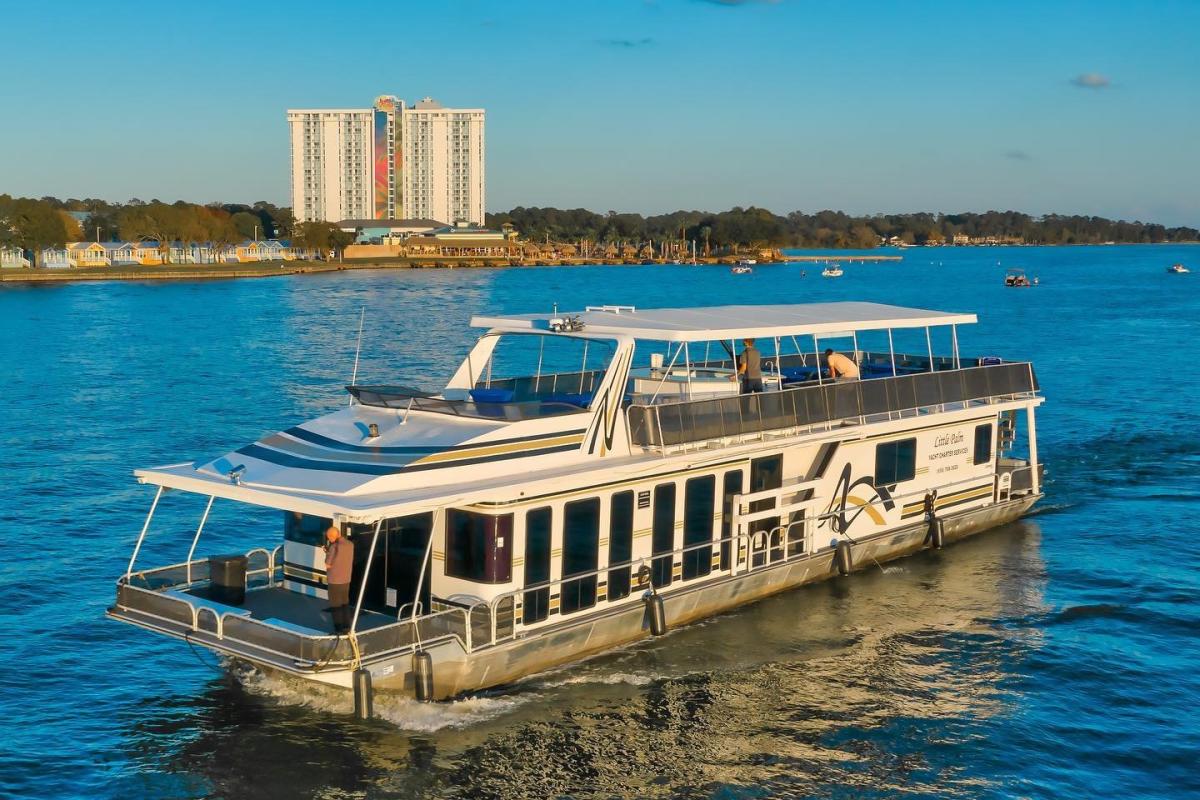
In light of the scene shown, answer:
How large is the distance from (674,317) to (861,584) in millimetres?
6746

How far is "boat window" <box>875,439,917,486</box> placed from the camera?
25.8 meters

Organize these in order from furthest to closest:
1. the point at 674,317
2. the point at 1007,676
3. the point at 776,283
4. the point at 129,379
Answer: the point at 776,283, the point at 129,379, the point at 674,317, the point at 1007,676

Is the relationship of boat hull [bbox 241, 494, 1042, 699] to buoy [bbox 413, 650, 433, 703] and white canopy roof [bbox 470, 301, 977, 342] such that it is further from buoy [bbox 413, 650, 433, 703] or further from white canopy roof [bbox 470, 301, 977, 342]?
white canopy roof [bbox 470, 301, 977, 342]

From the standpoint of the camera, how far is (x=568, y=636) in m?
19.2

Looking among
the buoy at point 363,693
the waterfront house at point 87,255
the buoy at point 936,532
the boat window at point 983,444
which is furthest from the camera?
the waterfront house at point 87,255

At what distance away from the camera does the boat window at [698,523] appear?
21.5m

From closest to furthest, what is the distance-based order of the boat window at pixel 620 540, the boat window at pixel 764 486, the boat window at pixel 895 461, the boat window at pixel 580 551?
the boat window at pixel 580 551
the boat window at pixel 620 540
the boat window at pixel 764 486
the boat window at pixel 895 461

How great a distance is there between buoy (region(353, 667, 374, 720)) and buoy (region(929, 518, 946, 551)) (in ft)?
48.0

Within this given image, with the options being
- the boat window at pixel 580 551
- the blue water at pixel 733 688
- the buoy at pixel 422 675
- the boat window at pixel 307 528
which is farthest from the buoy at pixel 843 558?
the boat window at pixel 307 528

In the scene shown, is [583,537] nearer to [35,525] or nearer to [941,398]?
[941,398]

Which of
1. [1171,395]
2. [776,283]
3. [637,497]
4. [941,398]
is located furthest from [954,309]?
[637,497]

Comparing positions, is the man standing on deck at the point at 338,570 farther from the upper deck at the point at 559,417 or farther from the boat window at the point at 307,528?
the boat window at the point at 307,528

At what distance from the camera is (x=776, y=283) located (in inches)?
7200

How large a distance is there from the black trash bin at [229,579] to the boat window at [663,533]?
6399 millimetres
